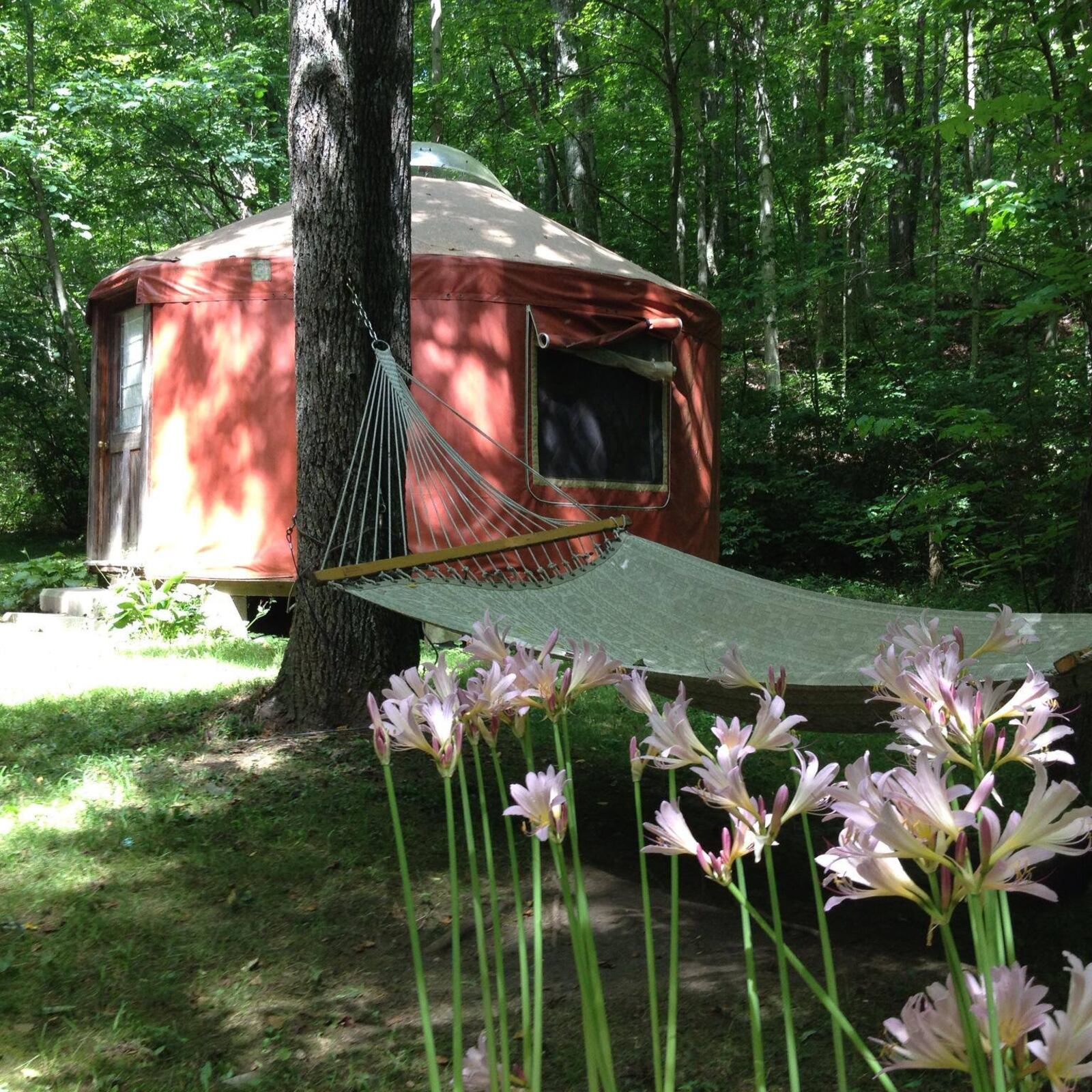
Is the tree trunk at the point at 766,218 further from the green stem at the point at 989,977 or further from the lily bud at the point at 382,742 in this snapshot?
the green stem at the point at 989,977

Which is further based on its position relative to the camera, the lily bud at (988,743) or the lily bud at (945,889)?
the lily bud at (988,743)

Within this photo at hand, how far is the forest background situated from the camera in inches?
311

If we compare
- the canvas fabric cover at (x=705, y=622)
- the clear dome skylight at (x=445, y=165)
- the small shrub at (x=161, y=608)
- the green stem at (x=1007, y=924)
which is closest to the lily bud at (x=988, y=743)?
the green stem at (x=1007, y=924)

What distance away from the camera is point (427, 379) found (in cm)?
557

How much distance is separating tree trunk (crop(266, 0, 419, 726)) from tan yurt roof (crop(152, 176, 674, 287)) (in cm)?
240

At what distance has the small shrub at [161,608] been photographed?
5.38 meters

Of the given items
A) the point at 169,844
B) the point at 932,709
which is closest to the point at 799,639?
the point at 169,844

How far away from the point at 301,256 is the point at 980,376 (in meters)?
6.20

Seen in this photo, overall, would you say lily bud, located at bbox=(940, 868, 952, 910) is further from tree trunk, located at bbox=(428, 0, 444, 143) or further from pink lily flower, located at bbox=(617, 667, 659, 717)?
tree trunk, located at bbox=(428, 0, 444, 143)

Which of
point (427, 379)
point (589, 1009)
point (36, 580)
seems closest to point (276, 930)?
point (589, 1009)

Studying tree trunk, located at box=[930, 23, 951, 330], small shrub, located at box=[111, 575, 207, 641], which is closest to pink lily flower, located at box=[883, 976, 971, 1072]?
small shrub, located at box=[111, 575, 207, 641]

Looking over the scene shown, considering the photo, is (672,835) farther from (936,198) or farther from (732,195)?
(732,195)

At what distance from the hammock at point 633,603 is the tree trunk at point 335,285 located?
10 centimetres

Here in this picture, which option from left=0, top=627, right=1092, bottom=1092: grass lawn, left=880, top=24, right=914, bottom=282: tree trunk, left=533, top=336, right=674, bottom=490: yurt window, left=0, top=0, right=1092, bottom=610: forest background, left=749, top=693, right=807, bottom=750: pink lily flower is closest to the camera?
left=749, top=693, right=807, bottom=750: pink lily flower
